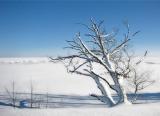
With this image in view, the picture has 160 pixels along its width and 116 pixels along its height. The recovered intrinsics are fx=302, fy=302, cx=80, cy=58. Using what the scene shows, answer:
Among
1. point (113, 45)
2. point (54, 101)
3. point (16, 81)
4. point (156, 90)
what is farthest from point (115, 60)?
point (16, 81)

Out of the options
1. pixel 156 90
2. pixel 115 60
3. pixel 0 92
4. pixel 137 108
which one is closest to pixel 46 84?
pixel 0 92

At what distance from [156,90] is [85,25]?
4090 centimetres

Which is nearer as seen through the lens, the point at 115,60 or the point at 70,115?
the point at 70,115

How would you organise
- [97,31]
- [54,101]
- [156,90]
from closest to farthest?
[97,31] → [54,101] → [156,90]

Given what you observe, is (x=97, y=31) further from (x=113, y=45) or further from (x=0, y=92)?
(x=0, y=92)

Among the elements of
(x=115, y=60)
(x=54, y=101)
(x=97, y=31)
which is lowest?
(x=54, y=101)

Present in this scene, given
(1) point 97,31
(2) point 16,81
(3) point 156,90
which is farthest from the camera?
(2) point 16,81

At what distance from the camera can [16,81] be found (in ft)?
216

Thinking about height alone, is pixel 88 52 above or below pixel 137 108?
above

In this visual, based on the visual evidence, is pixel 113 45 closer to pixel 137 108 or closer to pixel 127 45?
pixel 127 45

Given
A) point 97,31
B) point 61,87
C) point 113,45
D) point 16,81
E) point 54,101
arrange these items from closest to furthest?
point 97,31 < point 113,45 < point 54,101 < point 61,87 < point 16,81

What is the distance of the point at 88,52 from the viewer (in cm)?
1747

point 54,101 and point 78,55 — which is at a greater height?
point 78,55

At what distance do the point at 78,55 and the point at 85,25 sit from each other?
1.81 metres
